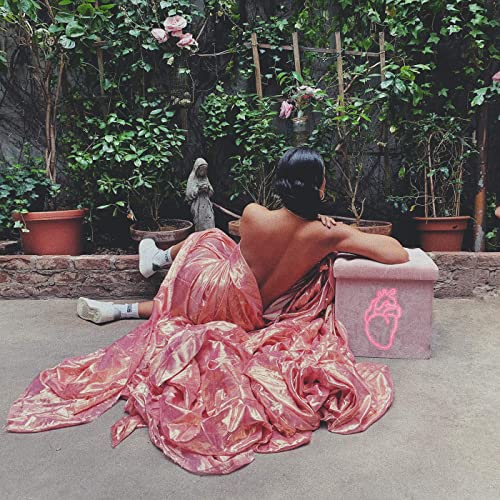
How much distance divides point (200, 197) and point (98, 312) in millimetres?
1027

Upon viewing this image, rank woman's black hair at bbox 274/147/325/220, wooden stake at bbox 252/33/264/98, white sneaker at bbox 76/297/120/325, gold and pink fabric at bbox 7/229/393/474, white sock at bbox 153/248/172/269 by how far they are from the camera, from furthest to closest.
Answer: wooden stake at bbox 252/33/264/98, white sock at bbox 153/248/172/269, white sneaker at bbox 76/297/120/325, woman's black hair at bbox 274/147/325/220, gold and pink fabric at bbox 7/229/393/474

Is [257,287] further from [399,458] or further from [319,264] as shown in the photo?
[399,458]

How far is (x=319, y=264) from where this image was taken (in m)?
2.34

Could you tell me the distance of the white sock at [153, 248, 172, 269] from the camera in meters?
2.92

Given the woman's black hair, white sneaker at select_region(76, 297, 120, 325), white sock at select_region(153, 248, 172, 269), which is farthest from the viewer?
white sock at select_region(153, 248, 172, 269)

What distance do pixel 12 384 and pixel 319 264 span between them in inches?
58.7

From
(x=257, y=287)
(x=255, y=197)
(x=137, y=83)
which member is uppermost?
(x=137, y=83)

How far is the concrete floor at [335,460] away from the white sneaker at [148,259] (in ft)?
3.34

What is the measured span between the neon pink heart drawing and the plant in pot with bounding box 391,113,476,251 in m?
1.33

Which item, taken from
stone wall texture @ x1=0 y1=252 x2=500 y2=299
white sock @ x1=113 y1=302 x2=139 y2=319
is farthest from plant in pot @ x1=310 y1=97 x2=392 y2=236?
white sock @ x1=113 y1=302 x2=139 y2=319

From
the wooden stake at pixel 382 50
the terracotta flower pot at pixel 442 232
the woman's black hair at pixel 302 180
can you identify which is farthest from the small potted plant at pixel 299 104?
the woman's black hair at pixel 302 180

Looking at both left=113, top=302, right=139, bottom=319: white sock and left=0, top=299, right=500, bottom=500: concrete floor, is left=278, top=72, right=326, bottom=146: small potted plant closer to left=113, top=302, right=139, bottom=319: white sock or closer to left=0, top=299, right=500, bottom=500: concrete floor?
left=113, top=302, right=139, bottom=319: white sock

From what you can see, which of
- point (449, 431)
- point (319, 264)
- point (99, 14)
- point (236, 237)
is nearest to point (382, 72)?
point (236, 237)

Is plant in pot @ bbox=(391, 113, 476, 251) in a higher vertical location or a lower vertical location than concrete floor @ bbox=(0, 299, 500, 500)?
higher
